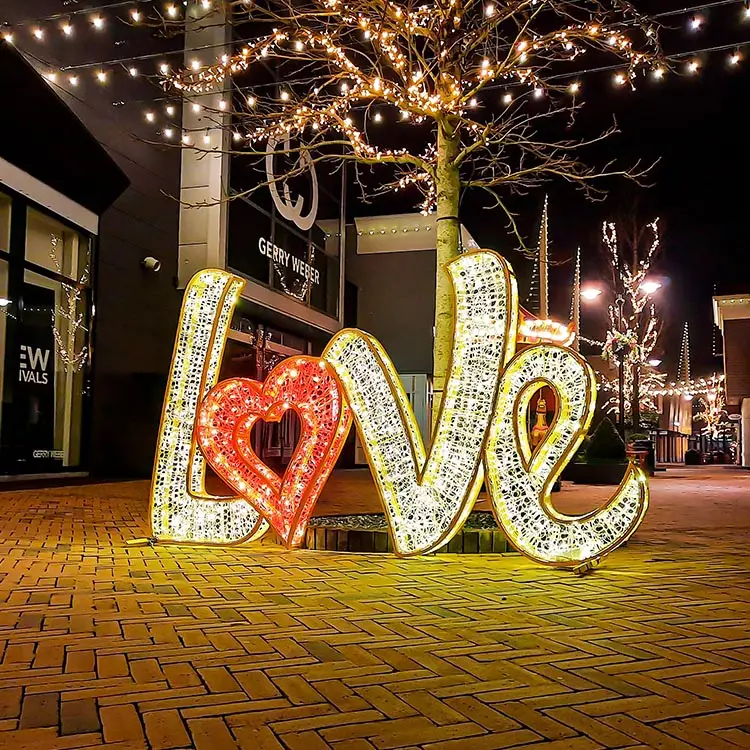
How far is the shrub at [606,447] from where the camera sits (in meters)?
15.5

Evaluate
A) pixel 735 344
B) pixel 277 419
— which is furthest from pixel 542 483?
pixel 735 344

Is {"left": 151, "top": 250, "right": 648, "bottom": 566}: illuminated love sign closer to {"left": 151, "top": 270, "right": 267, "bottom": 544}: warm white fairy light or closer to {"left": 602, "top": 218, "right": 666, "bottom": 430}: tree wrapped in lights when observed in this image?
{"left": 151, "top": 270, "right": 267, "bottom": 544}: warm white fairy light

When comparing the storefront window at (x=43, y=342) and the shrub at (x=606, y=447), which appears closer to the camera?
the storefront window at (x=43, y=342)

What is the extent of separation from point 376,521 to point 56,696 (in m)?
4.52

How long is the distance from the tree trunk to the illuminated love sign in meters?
1.44

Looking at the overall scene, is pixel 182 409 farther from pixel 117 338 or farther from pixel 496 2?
pixel 117 338

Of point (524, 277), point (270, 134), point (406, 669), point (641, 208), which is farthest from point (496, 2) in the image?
point (641, 208)

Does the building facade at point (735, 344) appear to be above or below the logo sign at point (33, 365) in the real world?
above

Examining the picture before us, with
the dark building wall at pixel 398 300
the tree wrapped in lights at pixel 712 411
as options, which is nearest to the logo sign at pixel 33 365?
the dark building wall at pixel 398 300

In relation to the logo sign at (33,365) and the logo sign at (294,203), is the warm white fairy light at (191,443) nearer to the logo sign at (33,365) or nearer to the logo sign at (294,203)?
the logo sign at (33,365)

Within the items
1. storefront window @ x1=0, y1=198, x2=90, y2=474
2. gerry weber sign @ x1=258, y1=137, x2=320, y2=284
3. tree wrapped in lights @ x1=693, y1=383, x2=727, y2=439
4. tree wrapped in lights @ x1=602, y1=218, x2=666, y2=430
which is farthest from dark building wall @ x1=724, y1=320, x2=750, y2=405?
storefront window @ x1=0, y1=198, x2=90, y2=474

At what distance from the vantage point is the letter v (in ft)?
16.4

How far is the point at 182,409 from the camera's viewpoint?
583 cm

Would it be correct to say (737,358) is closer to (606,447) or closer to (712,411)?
(606,447)
